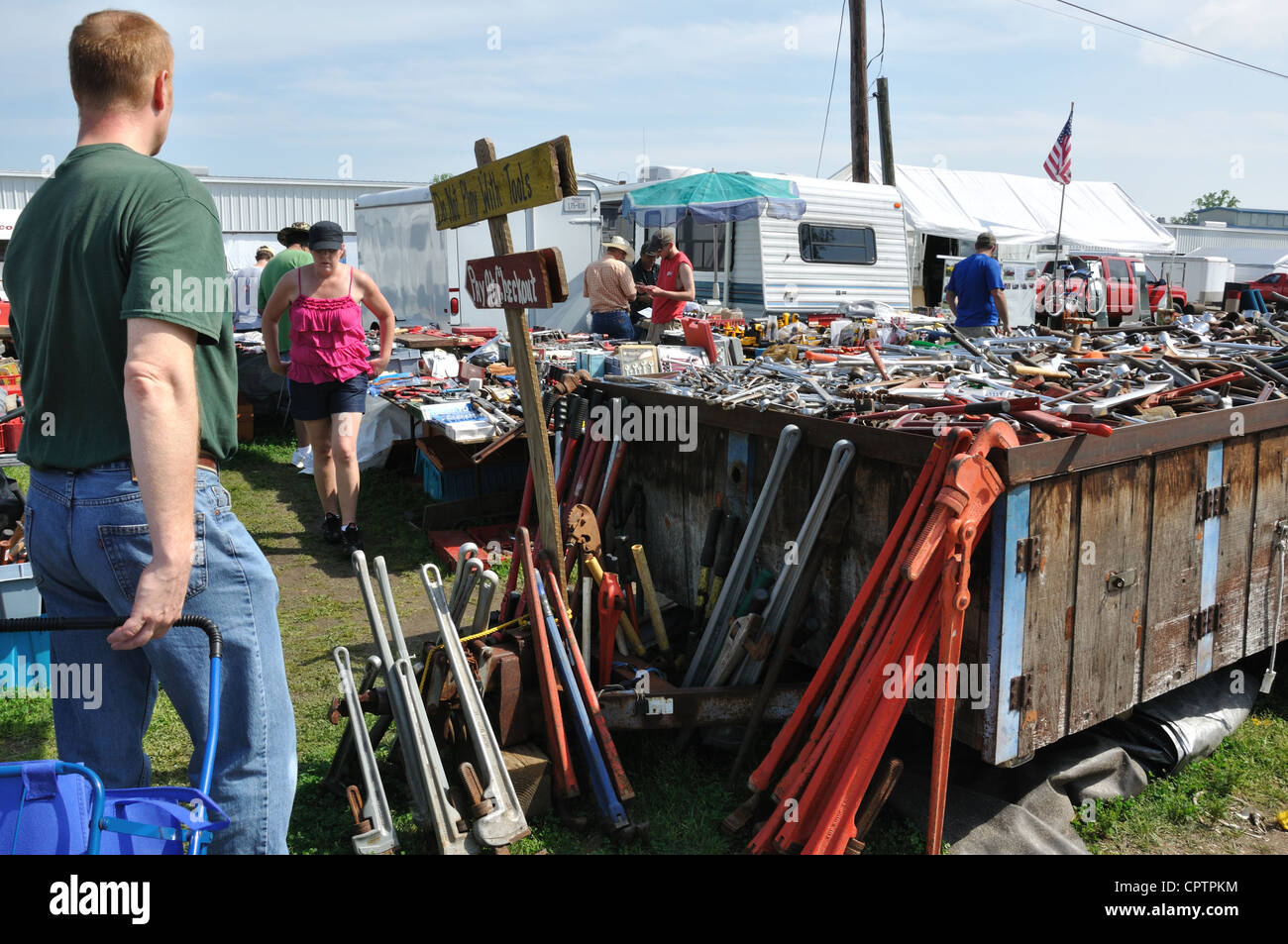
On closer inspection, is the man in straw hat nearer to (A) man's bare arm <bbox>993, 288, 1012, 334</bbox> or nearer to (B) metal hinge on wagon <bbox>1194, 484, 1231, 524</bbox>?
(A) man's bare arm <bbox>993, 288, 1012, 334</bbox>

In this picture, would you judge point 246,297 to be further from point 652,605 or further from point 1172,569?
point 1172,569

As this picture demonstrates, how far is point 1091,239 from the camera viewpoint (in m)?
27.3

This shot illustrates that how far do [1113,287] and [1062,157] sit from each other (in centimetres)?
262

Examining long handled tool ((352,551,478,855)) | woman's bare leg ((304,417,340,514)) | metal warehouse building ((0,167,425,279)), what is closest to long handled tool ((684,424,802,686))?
long handled tool ((352,551,478,855))

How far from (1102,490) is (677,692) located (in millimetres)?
1643

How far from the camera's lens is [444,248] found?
12180mm

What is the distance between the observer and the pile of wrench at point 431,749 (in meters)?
3.13

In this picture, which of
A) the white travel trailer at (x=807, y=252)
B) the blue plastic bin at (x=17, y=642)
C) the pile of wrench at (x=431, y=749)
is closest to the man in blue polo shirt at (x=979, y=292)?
the white travel trailer at (x=807, y=252)

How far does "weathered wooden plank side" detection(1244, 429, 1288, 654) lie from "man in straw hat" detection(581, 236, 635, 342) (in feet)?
19.0

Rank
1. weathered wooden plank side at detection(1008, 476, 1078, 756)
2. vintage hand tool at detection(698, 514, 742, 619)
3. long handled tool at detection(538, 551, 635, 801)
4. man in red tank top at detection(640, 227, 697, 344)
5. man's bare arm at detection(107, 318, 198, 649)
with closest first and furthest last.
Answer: man's bare arm at detection(107, 318, 198, 649), weathered wooden plank side at detection(1008, 476, 1078, 756), long handled tool at detection(538, 551, 635, 801), vintage hand tool at detection(698, 514, 742, 619), man in red tank top at detection(640, 227, 697, 344)


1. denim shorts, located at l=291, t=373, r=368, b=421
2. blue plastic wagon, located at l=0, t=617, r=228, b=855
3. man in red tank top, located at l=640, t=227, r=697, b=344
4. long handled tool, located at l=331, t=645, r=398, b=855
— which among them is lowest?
long handled tool, located at l=331, t=645, r=398, b=855

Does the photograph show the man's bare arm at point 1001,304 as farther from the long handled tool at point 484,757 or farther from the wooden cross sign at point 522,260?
the long handled tool at point 484,757

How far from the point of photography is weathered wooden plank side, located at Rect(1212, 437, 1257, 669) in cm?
396
